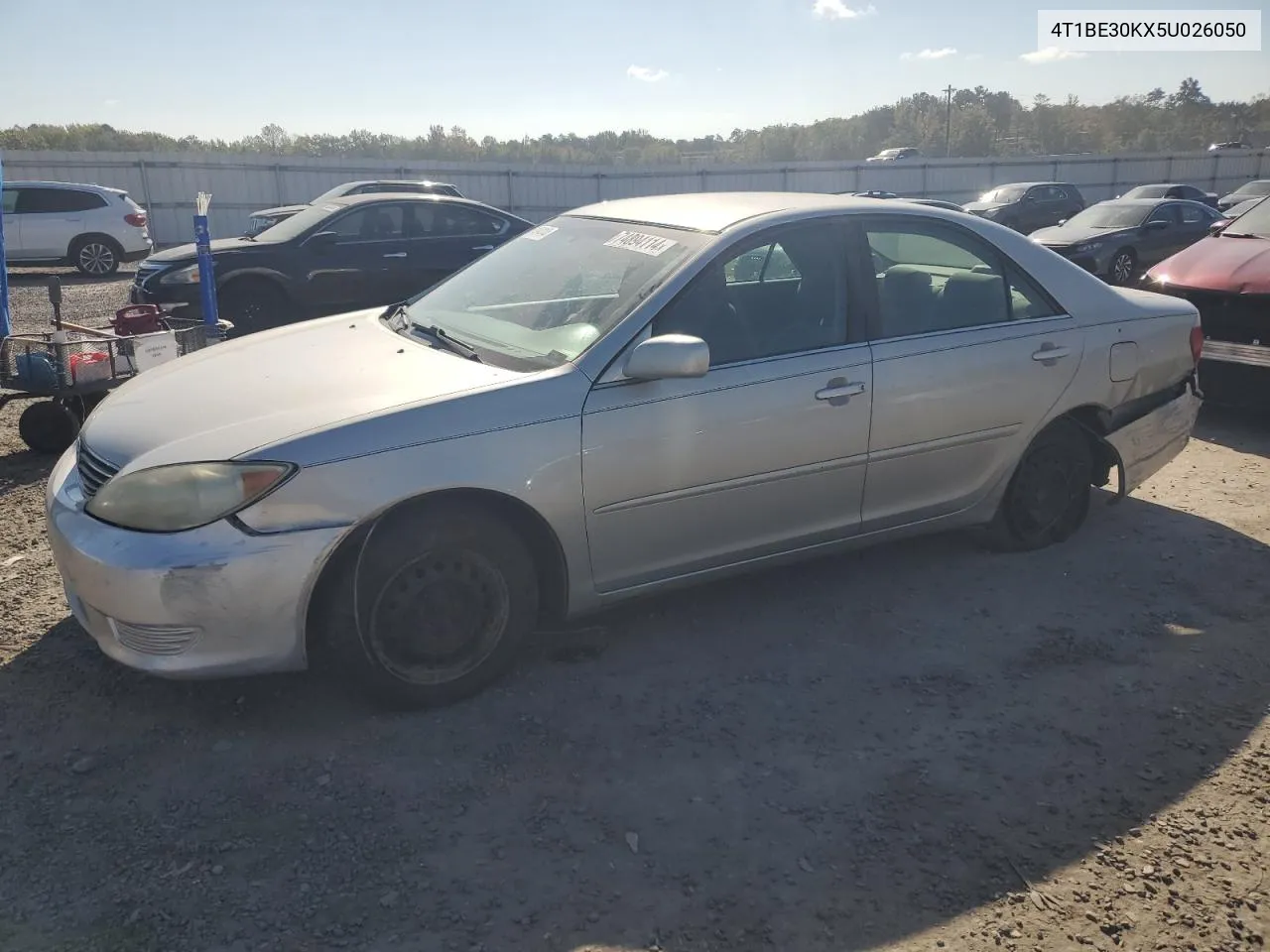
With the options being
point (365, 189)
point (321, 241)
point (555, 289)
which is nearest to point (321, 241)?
point (321, 241)

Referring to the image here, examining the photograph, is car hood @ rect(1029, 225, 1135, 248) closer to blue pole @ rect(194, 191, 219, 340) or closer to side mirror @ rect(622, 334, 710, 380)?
blue pole @ rect(194, 191, 219, 340)

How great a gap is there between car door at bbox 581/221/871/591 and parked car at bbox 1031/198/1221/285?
1279 cm

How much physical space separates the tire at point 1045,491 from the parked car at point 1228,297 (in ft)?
8.88

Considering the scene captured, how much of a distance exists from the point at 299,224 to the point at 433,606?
8.15m

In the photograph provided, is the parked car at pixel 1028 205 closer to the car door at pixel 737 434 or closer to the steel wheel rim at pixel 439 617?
the car door at pixel 737 434

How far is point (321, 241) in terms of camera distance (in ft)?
33.2

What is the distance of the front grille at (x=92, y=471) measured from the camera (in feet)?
10.7

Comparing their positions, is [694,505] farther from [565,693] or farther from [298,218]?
[298,218]

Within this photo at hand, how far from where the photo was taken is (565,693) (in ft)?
11.6

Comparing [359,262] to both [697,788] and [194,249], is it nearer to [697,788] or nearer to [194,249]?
[194,249]

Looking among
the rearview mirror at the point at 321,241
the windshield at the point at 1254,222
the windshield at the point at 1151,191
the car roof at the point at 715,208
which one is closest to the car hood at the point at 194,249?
the rearview mirror at the point at 321,241

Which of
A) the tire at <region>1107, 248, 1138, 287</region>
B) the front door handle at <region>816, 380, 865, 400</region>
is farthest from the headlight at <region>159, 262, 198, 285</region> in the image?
the tire at <region>1107, 248, 1138, 287</region>

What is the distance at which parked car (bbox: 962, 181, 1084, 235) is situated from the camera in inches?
867

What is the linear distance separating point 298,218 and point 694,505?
8.29 m
